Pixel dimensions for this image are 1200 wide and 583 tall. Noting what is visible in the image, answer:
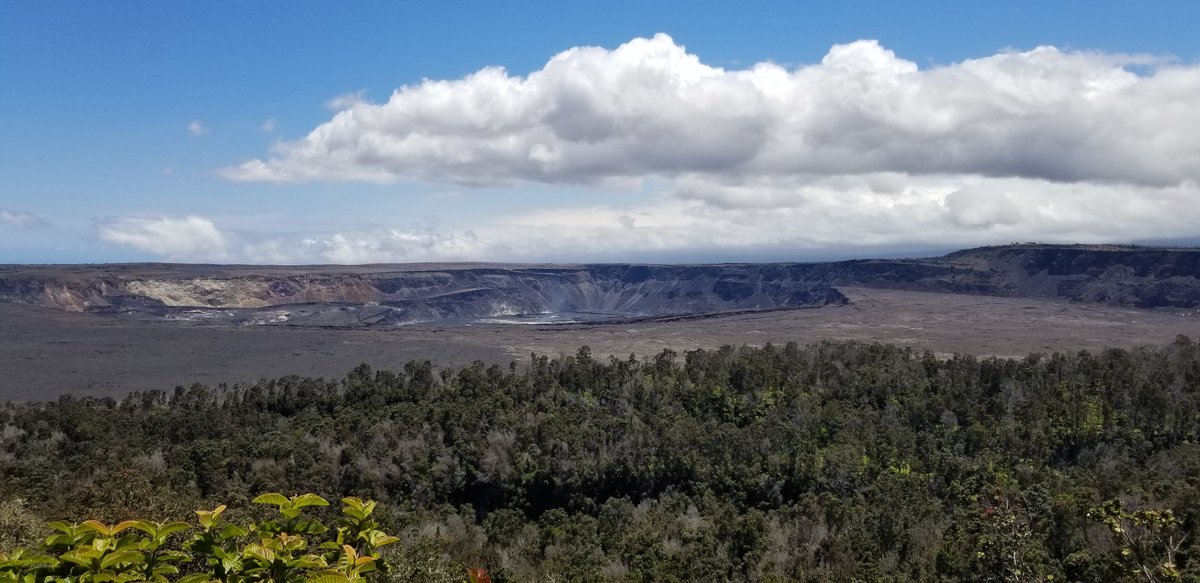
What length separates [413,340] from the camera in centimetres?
5966

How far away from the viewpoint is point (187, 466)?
25.9 meters

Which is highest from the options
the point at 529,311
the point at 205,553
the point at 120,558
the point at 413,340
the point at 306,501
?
the point at 306,501

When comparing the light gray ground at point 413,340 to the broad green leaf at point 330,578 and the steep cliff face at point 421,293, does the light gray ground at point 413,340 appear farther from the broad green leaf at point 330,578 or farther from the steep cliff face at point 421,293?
the broad green leaf at point 330,578

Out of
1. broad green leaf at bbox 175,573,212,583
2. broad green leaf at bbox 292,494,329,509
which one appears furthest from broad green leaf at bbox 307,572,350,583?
broad green leaf at bbox 175,573,212,583

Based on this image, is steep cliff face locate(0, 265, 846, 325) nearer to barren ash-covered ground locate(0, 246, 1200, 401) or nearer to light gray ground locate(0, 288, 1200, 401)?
barren ash-covered ground locate(0, 246, 1200, 401)

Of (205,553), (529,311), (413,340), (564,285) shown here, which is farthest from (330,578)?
(564,285)

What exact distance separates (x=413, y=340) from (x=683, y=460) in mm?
36371

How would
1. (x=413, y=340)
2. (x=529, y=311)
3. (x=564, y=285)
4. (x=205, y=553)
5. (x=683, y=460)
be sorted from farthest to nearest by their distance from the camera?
(x=564, y=285)
(x=529, y=311)
(x=413, y=340)
(x=683, y=460)
(x=205, y=553)

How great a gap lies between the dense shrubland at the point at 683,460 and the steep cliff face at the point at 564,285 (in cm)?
5229

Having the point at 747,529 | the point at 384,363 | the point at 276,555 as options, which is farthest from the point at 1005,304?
the point at 276,555

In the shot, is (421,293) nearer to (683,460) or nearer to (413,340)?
(413,340)

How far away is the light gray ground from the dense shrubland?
6.87 meters

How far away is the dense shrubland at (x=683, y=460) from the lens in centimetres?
1970

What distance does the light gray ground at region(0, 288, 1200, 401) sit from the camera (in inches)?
1751
